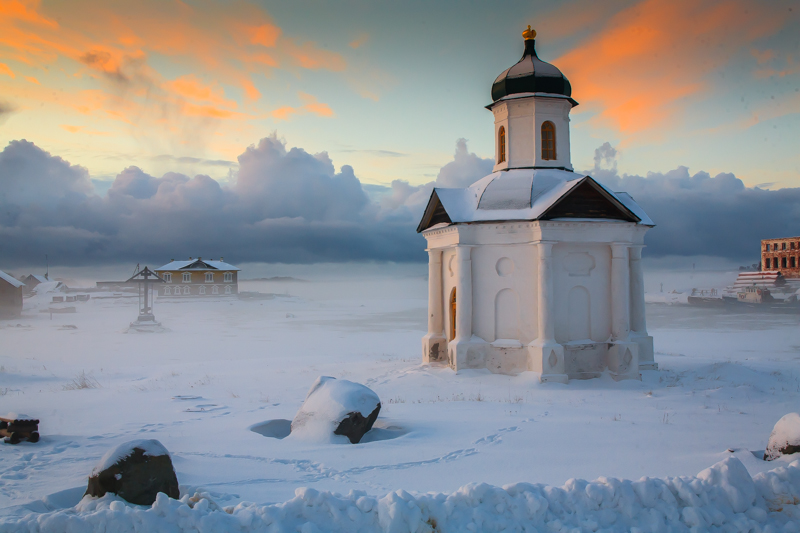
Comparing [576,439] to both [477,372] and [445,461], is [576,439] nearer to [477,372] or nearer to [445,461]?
[445,461]

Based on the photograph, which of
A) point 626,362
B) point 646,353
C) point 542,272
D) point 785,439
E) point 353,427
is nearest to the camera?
point 785,439

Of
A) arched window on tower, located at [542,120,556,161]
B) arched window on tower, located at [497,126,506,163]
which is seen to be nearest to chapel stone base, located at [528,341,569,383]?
arched window on tower, located at [542,120,556,161]

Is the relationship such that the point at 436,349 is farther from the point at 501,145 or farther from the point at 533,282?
the point at 501,145

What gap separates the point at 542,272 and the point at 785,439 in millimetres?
8400

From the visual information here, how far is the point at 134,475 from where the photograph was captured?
17.9 ft

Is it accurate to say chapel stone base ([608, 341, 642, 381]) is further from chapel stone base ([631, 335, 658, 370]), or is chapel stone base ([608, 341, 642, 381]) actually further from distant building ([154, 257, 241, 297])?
distant building ([154, 257, 241, 297])

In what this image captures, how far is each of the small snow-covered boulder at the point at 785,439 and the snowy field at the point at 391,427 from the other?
202 mm

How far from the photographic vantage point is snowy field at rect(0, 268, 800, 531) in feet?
20.1

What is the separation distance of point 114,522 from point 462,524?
320 centimetres

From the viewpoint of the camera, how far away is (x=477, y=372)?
609 inches

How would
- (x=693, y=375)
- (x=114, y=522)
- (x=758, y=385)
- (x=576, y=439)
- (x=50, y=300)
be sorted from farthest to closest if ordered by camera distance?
(x=50, y=300), (x=693, y=375), (x=758, y=385), (x=576, y=439), (x=114, y=522)

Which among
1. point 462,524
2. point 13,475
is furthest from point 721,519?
point 13,475

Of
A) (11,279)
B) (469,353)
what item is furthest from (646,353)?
(11,279)

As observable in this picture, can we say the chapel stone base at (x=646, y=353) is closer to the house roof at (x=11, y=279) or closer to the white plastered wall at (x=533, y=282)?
the white plastered wall at (x=533, y=282)
